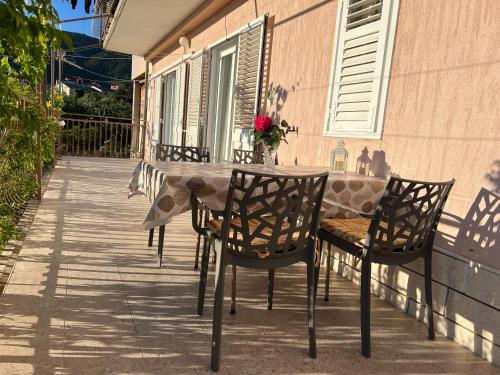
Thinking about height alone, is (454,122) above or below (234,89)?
below

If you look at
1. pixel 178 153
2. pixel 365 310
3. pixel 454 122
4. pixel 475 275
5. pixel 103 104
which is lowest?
pixel 365 310

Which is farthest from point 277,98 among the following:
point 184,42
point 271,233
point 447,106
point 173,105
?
point 173,105

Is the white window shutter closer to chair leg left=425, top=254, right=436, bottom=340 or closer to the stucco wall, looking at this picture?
the stucco wall

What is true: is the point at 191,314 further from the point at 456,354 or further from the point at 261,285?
the point at 456,354

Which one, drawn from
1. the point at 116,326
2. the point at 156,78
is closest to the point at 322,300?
the point at 116,326

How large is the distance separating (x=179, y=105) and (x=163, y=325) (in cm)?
622

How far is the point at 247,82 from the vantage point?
16.8 ft

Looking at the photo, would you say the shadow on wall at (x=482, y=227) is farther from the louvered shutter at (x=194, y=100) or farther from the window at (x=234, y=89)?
the louvered shutter at (x=194, y=100)

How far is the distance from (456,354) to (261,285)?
1.21 metres

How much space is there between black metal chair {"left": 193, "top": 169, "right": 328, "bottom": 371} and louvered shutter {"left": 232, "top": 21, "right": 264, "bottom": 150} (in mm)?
2810

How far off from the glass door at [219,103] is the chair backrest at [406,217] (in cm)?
429

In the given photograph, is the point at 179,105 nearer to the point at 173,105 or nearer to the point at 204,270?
the point at 173,105

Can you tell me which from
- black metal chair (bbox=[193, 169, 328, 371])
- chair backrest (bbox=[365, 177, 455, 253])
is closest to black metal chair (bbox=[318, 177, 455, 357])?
chair backrest (bbox=[365, 177, 455, 253])

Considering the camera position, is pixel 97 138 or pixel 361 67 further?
pixel 97 138
